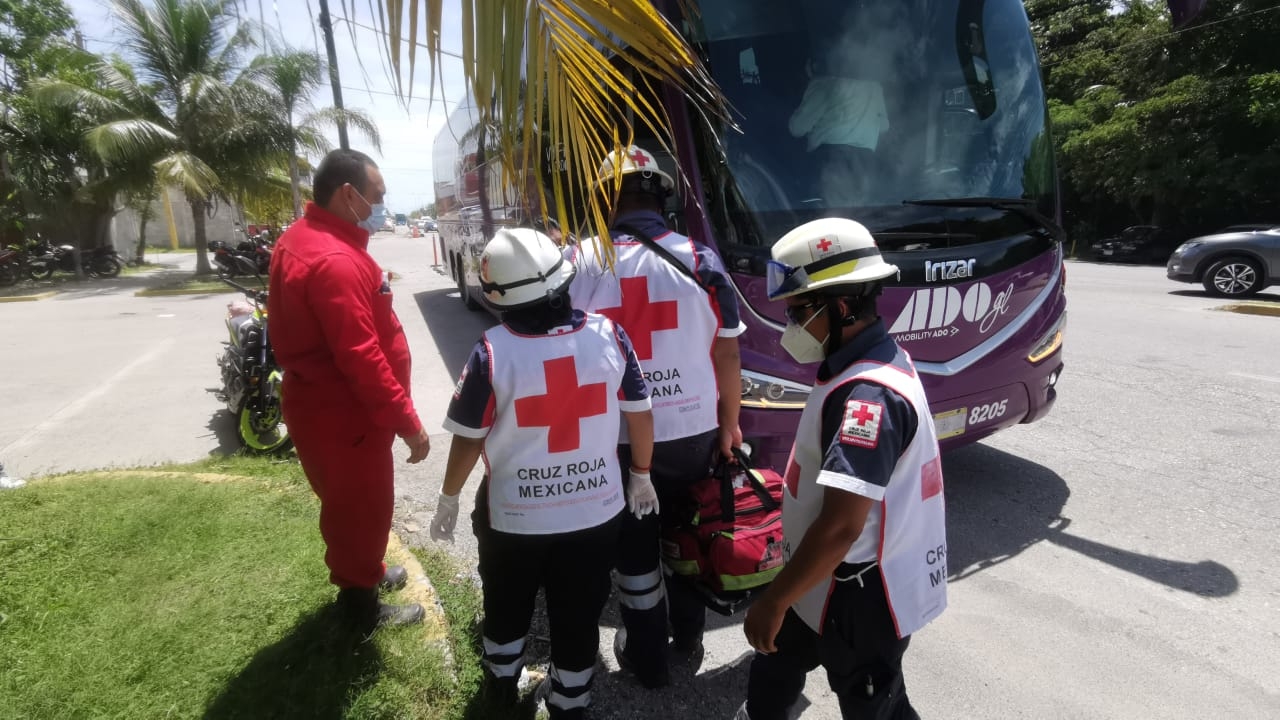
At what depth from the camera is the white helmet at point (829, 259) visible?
1.69 meters

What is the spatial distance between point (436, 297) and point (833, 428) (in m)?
14.2

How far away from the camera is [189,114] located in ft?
58.1

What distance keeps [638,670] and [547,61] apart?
2.14 metres

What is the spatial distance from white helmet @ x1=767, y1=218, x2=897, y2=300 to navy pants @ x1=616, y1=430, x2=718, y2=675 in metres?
1.07

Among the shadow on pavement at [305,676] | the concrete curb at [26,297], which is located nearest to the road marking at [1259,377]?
the shadow on pavement at [305,676]

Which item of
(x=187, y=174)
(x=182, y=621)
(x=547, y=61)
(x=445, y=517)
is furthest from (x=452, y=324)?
(x=187, y=174)

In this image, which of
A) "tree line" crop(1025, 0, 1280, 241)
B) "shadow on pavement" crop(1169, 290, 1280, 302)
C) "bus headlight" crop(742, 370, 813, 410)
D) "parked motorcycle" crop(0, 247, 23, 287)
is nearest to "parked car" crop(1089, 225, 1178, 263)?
"tree line" crop(1025, 0, 1280, 241)

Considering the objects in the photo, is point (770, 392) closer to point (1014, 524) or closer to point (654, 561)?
point (654, 561)

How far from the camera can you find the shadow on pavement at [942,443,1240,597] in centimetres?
329

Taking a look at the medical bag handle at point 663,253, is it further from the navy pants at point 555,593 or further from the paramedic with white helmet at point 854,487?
the navy pants at point 555,593

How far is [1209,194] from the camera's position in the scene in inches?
734

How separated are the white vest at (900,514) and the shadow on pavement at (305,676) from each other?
1.69 m

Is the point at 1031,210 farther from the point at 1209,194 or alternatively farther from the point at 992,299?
the point at 1209,194

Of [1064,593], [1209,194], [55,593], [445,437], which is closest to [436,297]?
[445,437]
